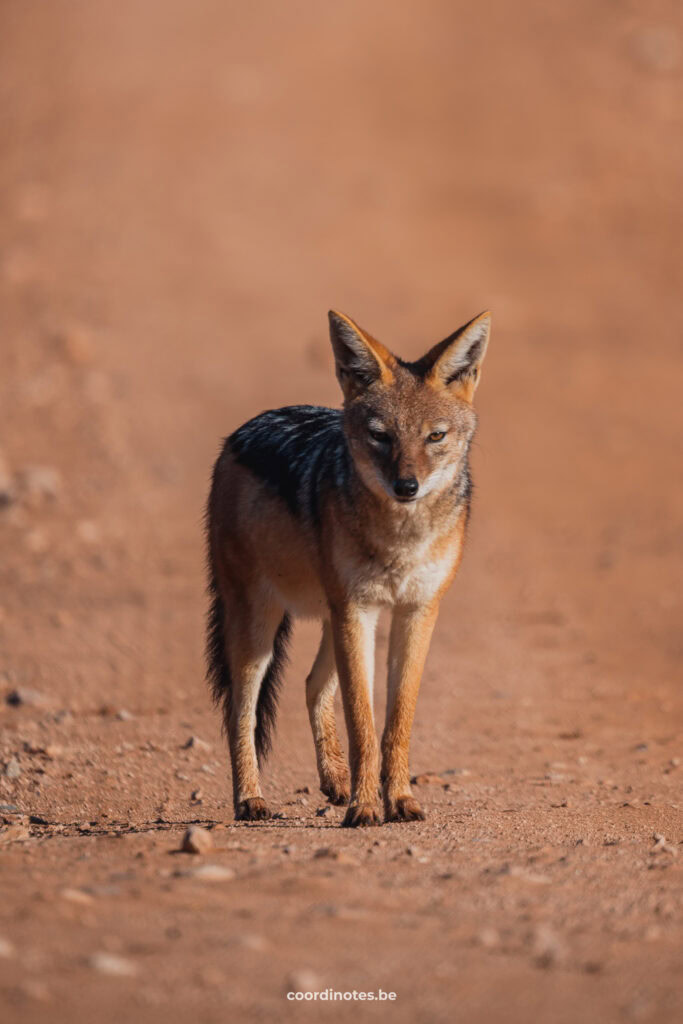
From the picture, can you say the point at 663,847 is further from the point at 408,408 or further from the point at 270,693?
the point at 270,693

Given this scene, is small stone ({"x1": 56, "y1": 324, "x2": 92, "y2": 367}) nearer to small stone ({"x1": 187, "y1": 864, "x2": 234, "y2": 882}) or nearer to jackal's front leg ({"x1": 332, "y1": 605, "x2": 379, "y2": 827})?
jackal's front leg ({"x1": 332, "y1": 605, "x2": 379, "y2": 827})

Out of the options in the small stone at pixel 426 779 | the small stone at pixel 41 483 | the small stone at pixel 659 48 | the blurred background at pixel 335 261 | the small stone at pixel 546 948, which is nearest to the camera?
the small stone at pixel 546 948

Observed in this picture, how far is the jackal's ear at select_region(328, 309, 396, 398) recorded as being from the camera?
663 centimetres

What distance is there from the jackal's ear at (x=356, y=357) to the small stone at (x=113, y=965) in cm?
329

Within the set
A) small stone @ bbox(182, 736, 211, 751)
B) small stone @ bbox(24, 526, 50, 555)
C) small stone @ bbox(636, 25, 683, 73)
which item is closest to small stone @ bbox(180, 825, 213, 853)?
small stone @ bbox(182, 736, 211, 751)

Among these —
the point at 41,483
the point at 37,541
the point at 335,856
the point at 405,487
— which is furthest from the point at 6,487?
the point at 335,856

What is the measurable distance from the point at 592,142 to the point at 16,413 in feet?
57.7

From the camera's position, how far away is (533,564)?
44.5 ft

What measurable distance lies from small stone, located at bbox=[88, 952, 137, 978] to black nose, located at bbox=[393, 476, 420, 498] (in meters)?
2.66

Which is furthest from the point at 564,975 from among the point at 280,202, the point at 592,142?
the point at 592,142

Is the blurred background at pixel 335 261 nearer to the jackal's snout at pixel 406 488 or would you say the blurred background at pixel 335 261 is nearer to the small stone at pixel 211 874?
the jackal's snout at pixel 406 488

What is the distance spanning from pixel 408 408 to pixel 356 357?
38 cm

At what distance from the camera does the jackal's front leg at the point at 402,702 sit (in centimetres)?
632

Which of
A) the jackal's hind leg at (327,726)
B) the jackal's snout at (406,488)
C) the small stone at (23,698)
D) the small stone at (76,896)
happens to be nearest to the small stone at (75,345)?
the small stone at (23,698)
